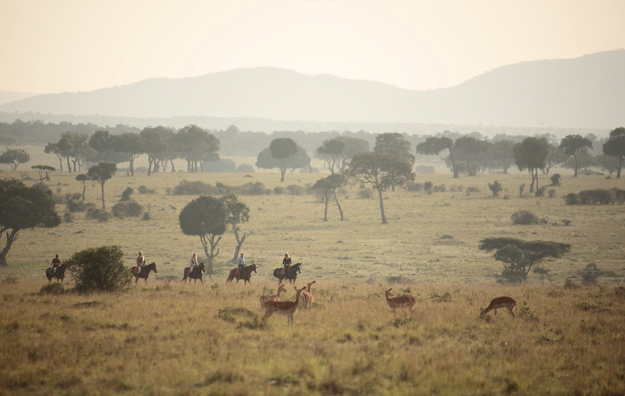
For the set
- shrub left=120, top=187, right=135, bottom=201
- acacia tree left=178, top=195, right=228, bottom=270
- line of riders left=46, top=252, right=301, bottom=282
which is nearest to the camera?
line of riders left=46, top=252, right=301, bottom=282

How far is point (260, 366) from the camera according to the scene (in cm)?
959

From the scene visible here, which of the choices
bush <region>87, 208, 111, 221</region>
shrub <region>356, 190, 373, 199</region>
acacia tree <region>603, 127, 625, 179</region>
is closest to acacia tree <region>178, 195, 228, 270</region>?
bush <region>87, 208, 111, 221</region>

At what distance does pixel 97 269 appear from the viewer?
60.7ft

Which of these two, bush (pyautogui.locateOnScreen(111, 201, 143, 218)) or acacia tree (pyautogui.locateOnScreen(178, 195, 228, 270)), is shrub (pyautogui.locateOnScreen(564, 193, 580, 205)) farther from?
bush (pyautogui.locateOnScreen(111, 201, 143, 218))

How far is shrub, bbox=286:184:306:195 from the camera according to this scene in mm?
84856

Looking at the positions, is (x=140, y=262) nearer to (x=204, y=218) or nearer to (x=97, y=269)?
(x=97, y=269)

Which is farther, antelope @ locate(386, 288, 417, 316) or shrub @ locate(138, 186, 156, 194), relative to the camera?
shrub @ locate(138, 186, 156, 194)

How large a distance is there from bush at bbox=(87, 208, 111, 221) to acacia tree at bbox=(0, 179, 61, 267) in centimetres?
1470

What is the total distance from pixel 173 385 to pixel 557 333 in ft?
37.8

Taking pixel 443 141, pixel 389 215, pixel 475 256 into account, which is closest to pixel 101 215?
pixel 389 215

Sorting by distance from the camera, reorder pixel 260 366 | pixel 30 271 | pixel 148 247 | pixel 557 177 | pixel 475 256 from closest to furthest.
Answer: pixel 260 366
pixel 30 271
pixel 475 256
pixel 148 247
pixel 557 177

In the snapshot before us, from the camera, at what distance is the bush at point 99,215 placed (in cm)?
5735

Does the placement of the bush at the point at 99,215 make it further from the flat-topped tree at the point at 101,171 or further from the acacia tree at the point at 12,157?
the acacia tree at the point at 12,157

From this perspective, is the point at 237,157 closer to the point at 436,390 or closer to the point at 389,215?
the point at 389,215
